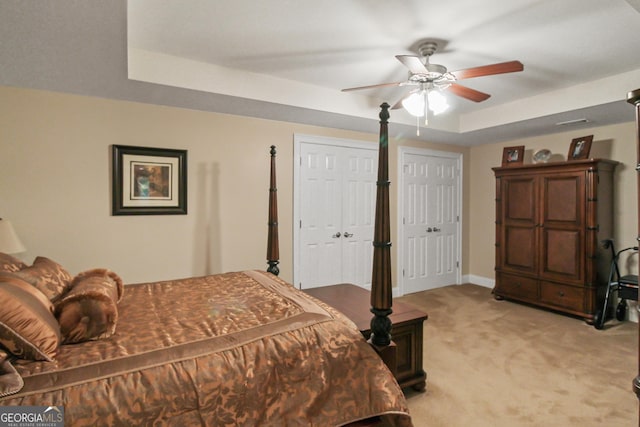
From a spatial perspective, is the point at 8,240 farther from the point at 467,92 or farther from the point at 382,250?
the point at 467,92

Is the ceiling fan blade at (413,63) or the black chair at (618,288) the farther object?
the black chair at (618,288)

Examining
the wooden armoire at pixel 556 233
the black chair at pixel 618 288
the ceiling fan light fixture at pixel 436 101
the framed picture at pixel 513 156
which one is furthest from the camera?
the framed picture at pixel 513 156

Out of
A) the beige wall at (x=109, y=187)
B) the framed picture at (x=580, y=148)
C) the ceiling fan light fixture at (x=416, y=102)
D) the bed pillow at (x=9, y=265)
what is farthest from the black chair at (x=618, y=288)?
the bed pillow at (x=9, y=265)

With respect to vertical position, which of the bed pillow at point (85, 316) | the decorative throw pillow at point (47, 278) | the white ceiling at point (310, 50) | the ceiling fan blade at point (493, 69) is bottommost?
the bed pillow at point (85, 316)

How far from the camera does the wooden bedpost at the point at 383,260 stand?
5.32 ft

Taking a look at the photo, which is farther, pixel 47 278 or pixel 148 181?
pixel 148 181

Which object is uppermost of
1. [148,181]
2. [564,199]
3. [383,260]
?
[148,181]

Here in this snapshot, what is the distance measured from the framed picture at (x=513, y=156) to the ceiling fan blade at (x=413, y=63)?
2.97 meters

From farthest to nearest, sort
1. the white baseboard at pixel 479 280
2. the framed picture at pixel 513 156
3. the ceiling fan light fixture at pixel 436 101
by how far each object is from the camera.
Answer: the white baseboard at pixel 479 280, the framed picture at pixel 513 156, the ceiling fan light fixture at pixel 436 101

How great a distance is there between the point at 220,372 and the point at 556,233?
13.9ft

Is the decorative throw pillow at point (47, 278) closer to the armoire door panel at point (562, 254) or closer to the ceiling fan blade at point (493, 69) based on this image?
the ceiling fan blade at point (493, 69)

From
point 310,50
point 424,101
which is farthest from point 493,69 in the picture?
point 310,50

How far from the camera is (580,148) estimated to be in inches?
154

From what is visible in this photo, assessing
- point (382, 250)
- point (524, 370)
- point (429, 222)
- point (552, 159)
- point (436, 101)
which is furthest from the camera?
point (429, 222)
